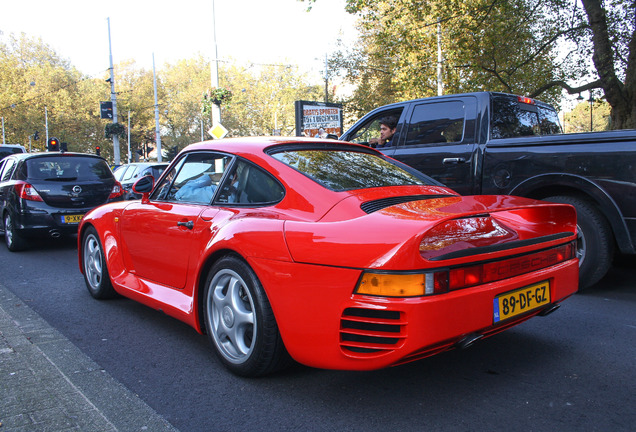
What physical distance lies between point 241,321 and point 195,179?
1.27m

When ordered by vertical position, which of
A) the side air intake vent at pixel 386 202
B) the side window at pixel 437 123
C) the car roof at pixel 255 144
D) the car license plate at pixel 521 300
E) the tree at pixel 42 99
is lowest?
the car license plate at pixel 521 300

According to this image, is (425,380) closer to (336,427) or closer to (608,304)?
(336,427)

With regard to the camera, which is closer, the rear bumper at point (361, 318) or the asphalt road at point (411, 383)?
the rear bumper at point (361, 318)

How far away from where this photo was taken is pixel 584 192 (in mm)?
4918

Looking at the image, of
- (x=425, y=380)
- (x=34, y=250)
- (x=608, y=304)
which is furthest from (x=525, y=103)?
(x=34, y=250)

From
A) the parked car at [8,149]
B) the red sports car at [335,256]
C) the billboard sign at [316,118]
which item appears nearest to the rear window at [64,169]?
the red sports car at [335,256]

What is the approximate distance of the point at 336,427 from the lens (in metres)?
2.49

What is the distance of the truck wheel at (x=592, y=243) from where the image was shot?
4.75 m

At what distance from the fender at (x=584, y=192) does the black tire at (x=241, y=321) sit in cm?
329

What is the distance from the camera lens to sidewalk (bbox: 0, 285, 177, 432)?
8.41 feet

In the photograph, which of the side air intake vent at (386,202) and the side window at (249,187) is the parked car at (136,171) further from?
the side air intake vent at (386,202)

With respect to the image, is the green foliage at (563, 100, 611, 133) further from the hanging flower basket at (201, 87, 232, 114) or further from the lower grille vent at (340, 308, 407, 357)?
the lower grille vent at (340, 308, 407, 357)

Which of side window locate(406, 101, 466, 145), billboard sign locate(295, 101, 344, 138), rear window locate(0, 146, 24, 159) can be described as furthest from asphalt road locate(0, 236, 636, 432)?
rear window locate(0, 146, 24, 159)

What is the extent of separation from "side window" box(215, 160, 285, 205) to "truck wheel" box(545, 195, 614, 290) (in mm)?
3072
